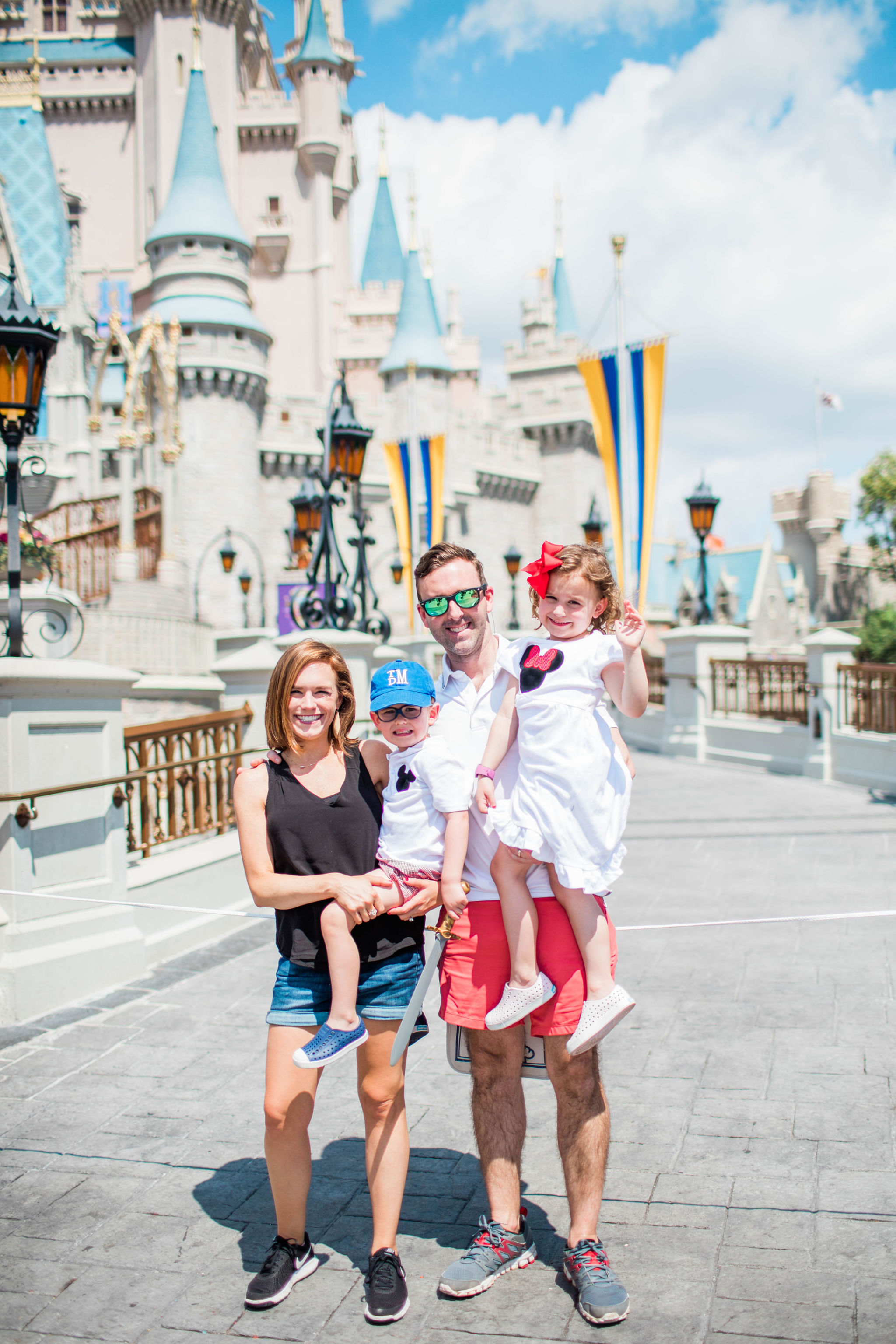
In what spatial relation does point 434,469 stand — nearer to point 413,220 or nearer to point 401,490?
point 401,490

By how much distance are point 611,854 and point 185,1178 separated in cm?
186

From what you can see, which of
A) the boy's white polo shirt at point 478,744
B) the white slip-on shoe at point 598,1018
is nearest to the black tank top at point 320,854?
the boy's white polo shirt at point 478,744

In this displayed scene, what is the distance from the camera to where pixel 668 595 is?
59844mm

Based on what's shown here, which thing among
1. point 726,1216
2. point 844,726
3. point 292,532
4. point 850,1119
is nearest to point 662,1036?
point 850,1119

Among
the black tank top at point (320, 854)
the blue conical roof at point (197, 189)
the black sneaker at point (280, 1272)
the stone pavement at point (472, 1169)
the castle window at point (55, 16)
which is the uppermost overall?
the castle window at point (55, 16)

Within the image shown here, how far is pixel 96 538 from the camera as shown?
24.9 meters

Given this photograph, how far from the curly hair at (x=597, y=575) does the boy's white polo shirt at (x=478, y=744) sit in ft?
0.86

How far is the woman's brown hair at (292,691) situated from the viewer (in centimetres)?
285

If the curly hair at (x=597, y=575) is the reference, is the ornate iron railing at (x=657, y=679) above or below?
below

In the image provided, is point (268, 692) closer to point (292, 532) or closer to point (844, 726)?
point (844, 726)

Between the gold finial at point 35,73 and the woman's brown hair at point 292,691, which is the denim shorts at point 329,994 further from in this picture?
the gold finial at point 35,73

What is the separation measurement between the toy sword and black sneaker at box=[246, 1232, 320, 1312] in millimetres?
565

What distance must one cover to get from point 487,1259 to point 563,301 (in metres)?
51.5

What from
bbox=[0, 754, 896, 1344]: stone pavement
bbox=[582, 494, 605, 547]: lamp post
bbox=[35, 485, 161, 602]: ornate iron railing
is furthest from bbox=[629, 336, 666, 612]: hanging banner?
bbox=[35, 485, 161, 602]: ornate iron railing
